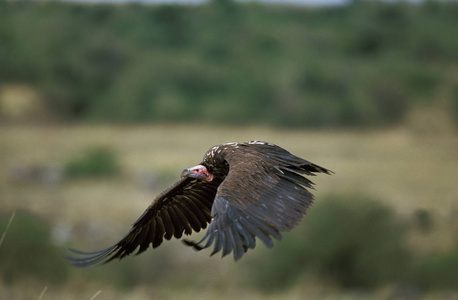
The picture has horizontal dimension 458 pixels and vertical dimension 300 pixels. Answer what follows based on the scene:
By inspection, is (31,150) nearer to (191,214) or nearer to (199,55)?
(199,55)

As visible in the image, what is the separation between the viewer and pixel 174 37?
58438mm

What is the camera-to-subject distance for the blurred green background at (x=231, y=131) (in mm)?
18359

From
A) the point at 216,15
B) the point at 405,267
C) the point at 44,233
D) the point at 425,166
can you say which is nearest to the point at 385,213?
the point at 405,267

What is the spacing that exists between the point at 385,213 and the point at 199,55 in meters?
37.9

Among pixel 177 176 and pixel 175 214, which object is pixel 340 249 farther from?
pixel 177 176

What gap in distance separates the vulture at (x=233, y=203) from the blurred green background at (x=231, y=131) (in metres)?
5.82

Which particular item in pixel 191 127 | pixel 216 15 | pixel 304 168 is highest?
pixel 216 15

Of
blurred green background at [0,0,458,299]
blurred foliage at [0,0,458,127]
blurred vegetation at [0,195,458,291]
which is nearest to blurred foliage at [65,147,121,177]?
blurred green background at [0,0,458,299]

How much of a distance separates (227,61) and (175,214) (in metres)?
48.3

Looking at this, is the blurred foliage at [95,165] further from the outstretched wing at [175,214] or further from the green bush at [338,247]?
the outstretched wing at [175,214]

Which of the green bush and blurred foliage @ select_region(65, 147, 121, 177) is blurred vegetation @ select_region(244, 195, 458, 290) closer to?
the green bush

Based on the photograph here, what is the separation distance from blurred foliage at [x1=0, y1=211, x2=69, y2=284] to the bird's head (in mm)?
A: 8926

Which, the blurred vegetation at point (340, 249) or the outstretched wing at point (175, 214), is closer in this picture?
the outstretched wing at point (175, 214)

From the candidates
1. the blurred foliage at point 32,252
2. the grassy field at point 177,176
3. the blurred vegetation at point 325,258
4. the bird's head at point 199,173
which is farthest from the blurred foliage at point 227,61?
the bird's head at point 199,173
